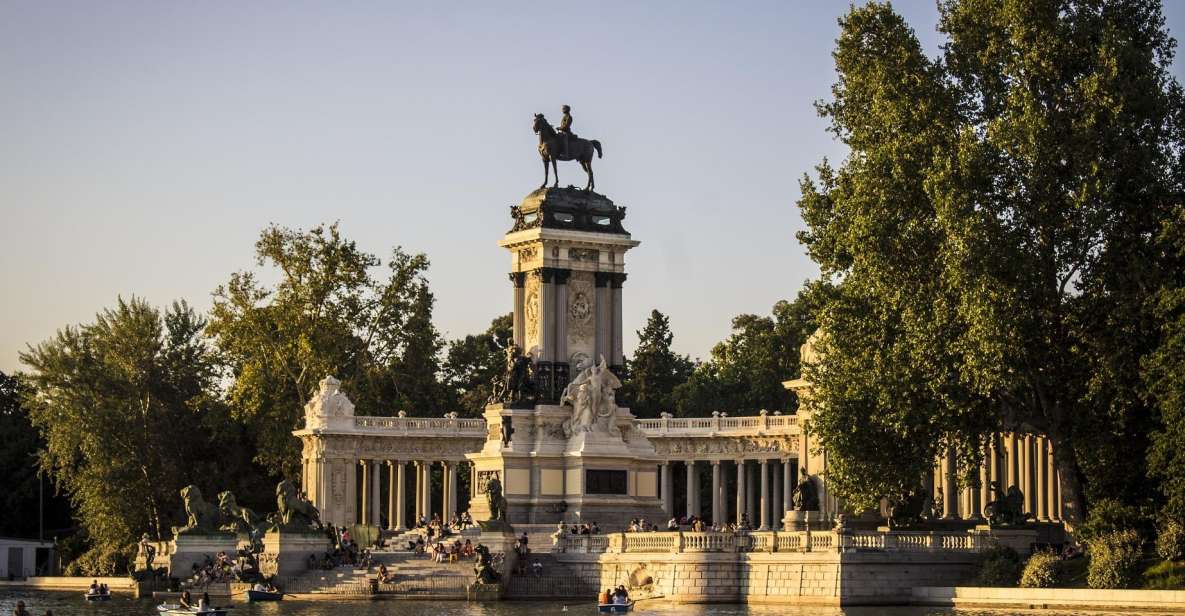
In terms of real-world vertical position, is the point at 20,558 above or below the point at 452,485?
below

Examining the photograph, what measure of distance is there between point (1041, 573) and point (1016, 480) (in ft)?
80.8

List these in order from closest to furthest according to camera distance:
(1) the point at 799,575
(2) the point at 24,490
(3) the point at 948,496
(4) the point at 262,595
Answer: (1) the point at 799,575 → (4) the point at 262,595 → (3) the point at 948,496 → (2) the point at 24,490

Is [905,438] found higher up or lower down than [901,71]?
lower down

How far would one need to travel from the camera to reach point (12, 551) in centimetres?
9919

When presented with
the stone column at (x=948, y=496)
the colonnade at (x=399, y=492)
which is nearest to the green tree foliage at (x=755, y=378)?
the colonnade at (x=399, y=492)

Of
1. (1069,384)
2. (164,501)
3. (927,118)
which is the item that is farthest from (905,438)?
(164,501)

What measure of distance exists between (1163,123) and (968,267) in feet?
22.9

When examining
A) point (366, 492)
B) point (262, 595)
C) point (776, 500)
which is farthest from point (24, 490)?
point (262, 595)

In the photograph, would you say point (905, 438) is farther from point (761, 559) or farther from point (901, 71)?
point (901, 71)

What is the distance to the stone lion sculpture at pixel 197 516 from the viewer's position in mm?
80125

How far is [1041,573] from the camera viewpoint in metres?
56.8

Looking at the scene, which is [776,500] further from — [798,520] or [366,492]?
[798,520]

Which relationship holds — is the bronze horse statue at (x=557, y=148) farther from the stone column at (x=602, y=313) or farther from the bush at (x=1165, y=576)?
Answer: the bush at (x=1165, y=576)

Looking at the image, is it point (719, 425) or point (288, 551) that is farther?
point (719, 425)
